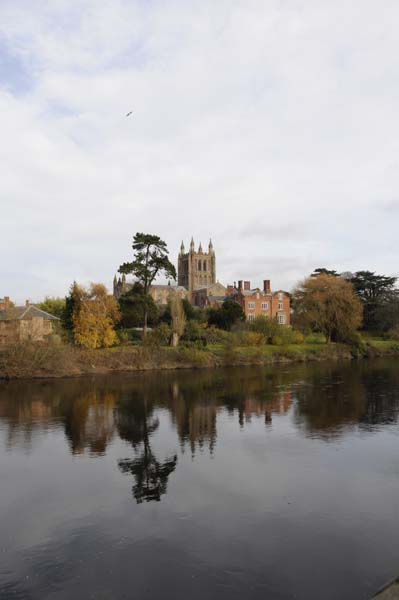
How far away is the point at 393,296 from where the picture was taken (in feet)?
272

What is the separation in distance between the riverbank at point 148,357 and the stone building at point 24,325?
237cm

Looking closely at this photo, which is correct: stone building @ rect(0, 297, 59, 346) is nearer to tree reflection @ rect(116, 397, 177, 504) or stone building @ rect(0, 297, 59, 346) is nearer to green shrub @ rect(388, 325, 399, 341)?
tree reflection @ rect(116, 397, 177, 504)

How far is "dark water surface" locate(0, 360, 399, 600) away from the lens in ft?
31.1

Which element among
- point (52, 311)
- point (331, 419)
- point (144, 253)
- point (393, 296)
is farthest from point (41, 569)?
point (393, 296)

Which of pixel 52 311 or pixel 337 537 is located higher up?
pixel 52 311

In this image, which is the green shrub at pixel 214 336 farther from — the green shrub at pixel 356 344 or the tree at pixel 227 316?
the green shrub at pixel 356 344

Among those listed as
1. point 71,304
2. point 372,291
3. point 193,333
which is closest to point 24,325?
point 71,304

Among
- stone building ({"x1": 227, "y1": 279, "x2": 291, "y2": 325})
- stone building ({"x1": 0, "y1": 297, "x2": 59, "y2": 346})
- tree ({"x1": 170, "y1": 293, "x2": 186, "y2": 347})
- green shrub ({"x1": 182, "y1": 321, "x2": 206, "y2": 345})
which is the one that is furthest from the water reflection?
stone building ({"x1": 227, "y1": 279, "x2": 291, "y2": 325})

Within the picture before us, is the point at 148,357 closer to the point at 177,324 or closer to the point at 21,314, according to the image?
the point at 177,324

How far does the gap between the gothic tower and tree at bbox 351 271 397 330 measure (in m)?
63.7

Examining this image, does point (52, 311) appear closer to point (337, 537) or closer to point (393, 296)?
point (393, 296)

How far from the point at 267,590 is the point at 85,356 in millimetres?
38880

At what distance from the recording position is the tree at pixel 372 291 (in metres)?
83.4

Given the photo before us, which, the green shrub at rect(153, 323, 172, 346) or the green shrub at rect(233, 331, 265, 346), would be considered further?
the green shrub at rect(233, 331, 265, 346)
